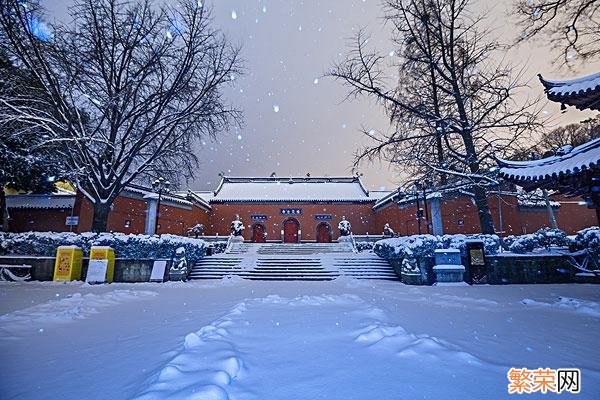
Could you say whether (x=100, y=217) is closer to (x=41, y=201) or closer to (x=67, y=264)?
(x=67, y=264)

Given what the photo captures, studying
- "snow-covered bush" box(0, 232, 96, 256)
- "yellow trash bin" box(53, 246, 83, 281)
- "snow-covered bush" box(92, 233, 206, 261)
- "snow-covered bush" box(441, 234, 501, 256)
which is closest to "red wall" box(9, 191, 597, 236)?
"snow-covered bush" box(441, 234, 501, 256)

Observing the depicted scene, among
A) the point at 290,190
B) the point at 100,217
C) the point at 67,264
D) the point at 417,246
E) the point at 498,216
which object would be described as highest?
the point at 290,190

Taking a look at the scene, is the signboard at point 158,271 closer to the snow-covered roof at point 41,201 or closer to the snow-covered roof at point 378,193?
the snow-covered roof at point 41,201

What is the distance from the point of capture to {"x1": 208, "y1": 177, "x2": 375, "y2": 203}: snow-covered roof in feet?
83.9

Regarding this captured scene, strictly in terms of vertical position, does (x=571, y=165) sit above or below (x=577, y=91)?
below

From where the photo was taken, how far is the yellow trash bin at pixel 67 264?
30.1ft

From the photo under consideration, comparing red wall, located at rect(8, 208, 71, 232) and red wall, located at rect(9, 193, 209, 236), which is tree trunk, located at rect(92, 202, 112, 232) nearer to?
red wall, located at rect(9, 193, 209, 236)

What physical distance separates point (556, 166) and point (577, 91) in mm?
1610

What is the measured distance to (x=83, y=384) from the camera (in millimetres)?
2025

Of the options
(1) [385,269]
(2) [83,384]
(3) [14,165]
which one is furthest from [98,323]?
(3) [14,165]

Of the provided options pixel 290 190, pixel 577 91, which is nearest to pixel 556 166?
pixel 577 91

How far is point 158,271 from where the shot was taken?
31.5ft

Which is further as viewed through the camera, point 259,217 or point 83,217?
point 259,217

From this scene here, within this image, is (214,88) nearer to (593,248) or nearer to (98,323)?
(98,323)
